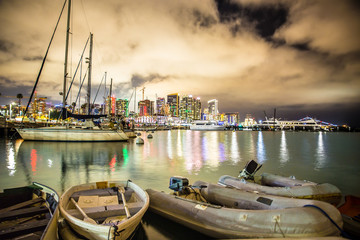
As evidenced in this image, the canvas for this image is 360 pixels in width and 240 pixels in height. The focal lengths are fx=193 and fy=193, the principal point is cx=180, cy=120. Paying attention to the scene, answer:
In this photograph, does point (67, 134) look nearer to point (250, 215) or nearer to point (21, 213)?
point (21, 213)

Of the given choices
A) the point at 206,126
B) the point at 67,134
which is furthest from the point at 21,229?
the point at 206,126

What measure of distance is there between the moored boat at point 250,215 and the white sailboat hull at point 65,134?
26.2 meters

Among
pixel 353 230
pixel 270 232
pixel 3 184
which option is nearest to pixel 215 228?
pixel 270 232

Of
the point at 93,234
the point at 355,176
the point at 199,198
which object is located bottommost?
the point at 355,176

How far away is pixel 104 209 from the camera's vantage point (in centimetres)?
493

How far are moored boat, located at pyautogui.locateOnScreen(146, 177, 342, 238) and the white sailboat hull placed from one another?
1031 inches

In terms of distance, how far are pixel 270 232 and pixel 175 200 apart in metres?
2.71

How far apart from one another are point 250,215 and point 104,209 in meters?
3.63

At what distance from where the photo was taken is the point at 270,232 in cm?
427

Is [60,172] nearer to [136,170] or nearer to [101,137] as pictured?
[136,170]

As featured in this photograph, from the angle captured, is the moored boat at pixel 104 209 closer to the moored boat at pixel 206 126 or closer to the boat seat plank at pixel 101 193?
the boat seat plank at pixel 101 193

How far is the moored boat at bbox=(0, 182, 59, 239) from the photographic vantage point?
150 inches

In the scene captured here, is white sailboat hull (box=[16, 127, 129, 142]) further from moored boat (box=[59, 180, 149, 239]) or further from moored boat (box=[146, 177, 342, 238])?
moored boat (box=[146, 177, 342, 238])

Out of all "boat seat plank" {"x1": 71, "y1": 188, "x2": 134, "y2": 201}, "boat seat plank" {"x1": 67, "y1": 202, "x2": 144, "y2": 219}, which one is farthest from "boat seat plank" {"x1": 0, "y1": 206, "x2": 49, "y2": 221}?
"boat seat plank" {"x1": 71, "y1": 188, "x2": 134, "y2": 201}
